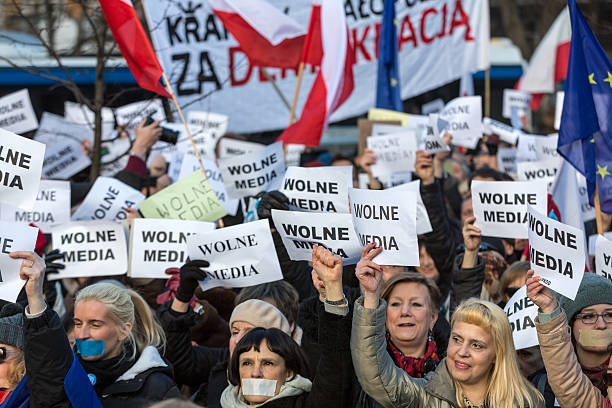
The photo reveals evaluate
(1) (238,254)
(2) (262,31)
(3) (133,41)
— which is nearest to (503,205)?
(1) (238,254)

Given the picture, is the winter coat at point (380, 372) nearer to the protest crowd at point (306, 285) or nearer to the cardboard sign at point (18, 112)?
the protest crowd at point (306, 285)

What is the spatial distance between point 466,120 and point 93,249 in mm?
4148

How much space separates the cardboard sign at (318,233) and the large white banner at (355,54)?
18.1 ft

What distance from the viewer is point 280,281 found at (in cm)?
572

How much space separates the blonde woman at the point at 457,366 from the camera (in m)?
4.03

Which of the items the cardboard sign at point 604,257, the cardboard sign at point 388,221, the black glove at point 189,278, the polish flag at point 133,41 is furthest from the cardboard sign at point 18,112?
the cardboard sign at point 604,257

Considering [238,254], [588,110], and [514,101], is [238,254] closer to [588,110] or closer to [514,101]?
[588,110]

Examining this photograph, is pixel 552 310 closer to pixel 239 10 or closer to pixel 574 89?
pixel 574 89

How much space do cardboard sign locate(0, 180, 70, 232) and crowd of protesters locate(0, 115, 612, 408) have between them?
1.46 meters

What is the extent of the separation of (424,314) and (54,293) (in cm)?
288

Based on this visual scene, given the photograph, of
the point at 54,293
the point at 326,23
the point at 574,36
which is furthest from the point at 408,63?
the point at 54,293

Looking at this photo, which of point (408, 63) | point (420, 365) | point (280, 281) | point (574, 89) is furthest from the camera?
point (408, 63)

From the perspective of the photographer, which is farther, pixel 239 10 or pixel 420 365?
pixel 239 10

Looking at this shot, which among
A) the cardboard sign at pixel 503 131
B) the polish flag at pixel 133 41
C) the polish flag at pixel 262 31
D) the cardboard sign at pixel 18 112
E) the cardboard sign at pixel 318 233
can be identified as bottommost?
the cardboard sign at pixel 318 233
